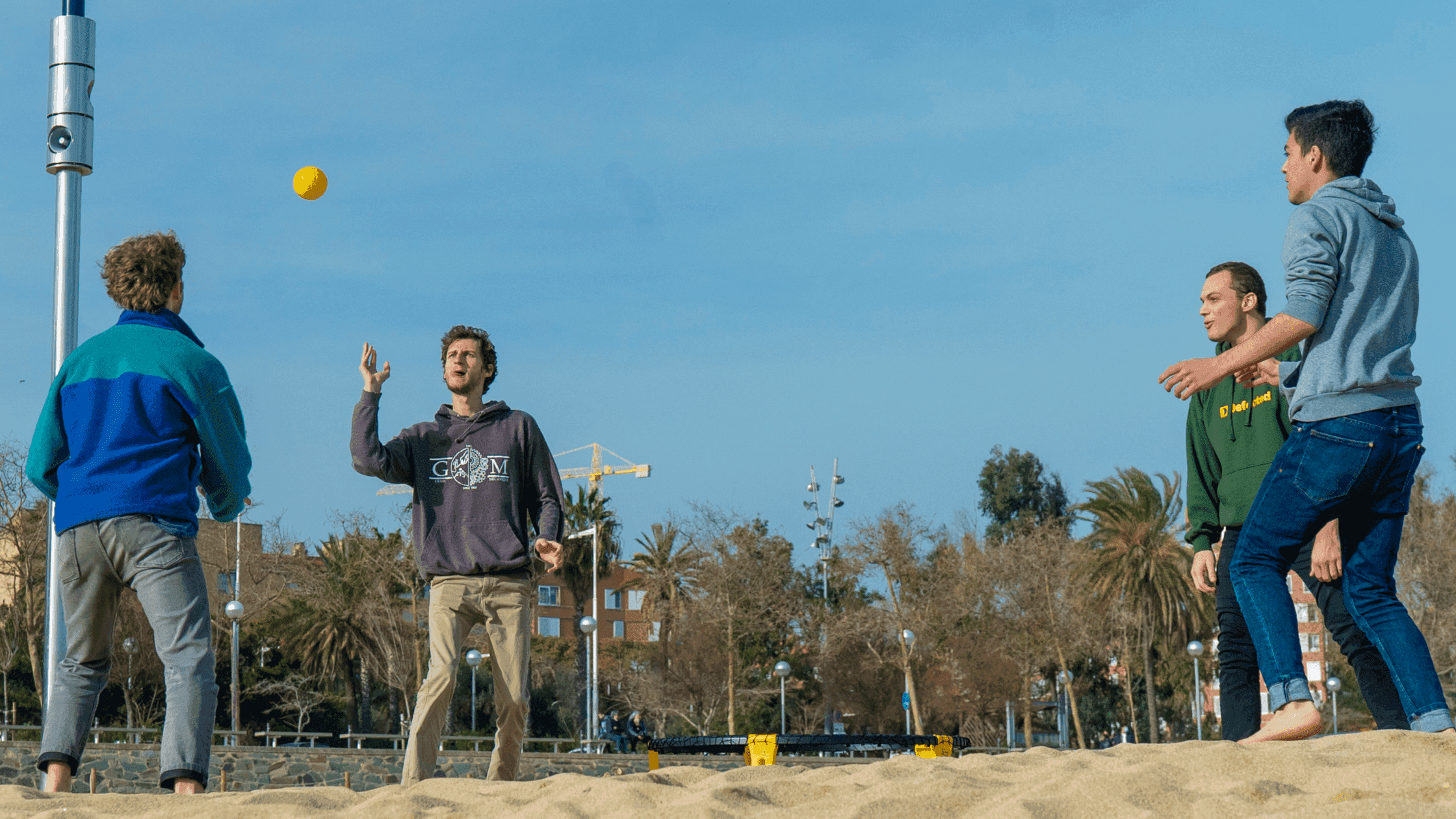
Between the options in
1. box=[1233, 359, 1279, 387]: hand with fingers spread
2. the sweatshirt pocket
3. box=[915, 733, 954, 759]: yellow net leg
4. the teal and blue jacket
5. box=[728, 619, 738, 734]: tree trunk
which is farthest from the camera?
box=[728, 619, 738, 734]: tree trunk

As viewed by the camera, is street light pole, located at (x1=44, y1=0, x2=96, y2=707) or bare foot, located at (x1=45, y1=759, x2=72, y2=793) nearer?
bare foot, located at (x1=45, y1=759, x2=72, y2=793)

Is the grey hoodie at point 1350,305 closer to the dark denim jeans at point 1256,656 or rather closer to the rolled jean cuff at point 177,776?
the dark denim jeans at point 1256,656

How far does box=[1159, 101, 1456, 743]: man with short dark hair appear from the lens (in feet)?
13.1

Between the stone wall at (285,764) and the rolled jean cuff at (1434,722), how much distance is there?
49.0 ft

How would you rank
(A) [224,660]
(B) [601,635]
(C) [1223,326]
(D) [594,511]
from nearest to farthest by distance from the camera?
(C) [1223,326], (A) [224,660], (D) [594,511], (B) [601,635]

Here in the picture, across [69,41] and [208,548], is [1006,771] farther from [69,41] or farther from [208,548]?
[208,548]

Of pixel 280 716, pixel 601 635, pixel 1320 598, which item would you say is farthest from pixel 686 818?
pixel 601 635

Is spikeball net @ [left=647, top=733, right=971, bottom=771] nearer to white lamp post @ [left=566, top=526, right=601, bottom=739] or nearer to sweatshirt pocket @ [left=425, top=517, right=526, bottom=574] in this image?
sweatshirt pocket @ [left=425, top=517, right=526, bottom=574]

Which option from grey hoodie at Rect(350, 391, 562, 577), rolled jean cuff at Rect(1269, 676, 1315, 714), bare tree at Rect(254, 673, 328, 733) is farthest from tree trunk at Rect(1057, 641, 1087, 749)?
rolled jean cuff at Rect(1269, 676, 1315, 714)

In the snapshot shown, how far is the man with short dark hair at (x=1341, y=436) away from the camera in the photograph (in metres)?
3.99

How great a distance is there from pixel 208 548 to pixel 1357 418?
43812 mm

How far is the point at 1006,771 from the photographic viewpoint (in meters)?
3.65

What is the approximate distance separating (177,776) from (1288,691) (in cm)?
357

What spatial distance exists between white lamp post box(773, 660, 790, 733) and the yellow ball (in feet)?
79.9
